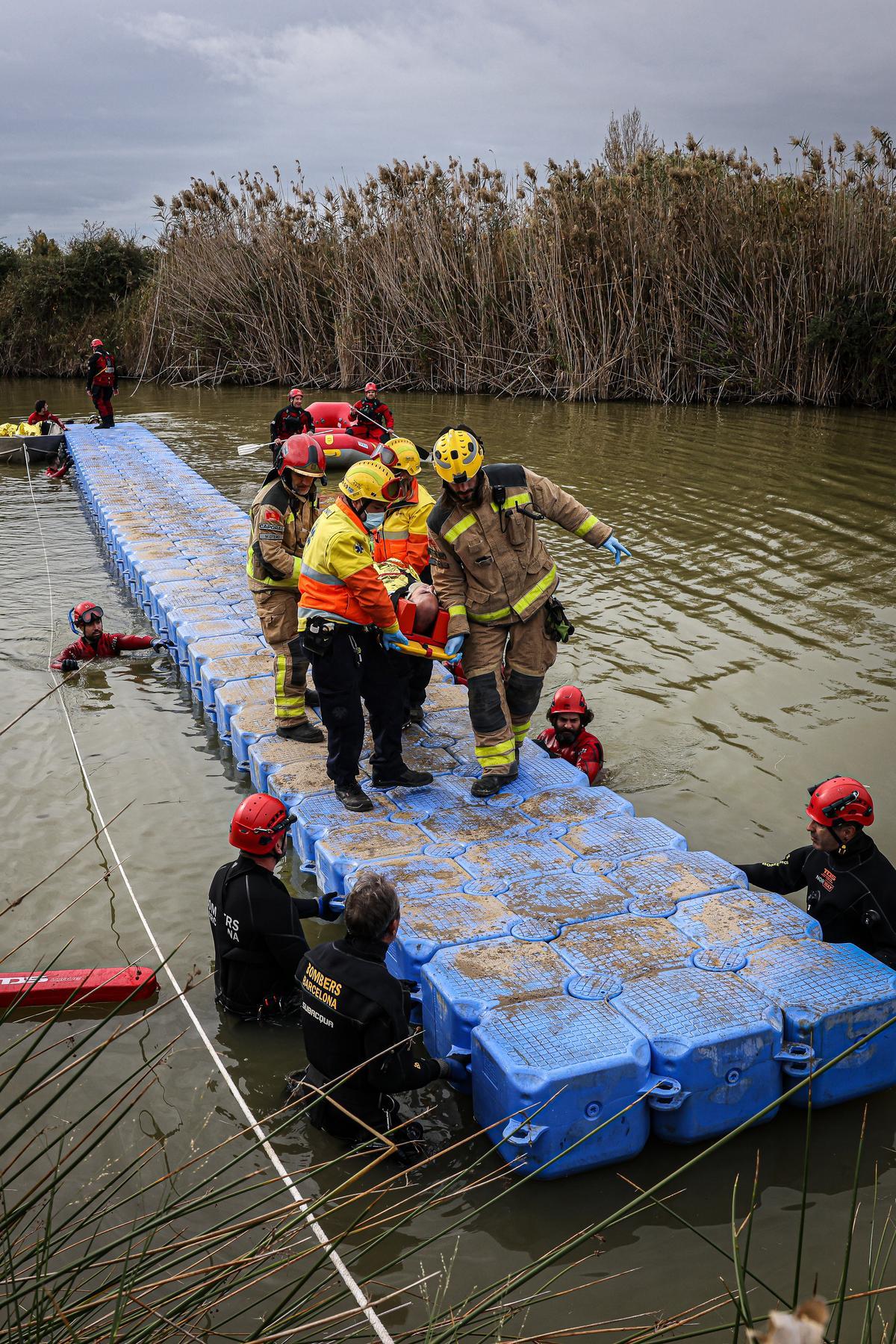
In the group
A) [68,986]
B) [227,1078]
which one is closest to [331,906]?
[68,986]

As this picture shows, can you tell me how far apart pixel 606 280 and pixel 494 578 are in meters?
15.4

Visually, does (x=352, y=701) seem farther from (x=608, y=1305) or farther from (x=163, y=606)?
(x=163, y=606)

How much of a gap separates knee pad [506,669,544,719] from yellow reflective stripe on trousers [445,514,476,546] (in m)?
0.84

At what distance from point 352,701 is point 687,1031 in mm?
2544

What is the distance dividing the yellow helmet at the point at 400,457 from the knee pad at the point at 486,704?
1454mm

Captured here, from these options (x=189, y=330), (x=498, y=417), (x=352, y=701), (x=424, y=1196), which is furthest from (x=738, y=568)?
(x=189, y=330)

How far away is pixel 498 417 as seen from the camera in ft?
62.7

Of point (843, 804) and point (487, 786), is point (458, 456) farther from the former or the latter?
point (843, 804)

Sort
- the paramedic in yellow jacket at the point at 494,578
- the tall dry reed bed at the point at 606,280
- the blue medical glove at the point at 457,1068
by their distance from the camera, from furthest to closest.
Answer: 1. the tall dry reed bed at the point at 606,280
2. the paramedic in yellow jacket at the point at 494,578
3. the blue medical glove at the point at 457,1068

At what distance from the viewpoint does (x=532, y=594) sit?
5879 mm

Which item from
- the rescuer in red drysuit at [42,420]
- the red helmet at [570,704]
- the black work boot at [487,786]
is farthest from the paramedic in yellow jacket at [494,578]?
the rescuer in red drysuit at [42,420]

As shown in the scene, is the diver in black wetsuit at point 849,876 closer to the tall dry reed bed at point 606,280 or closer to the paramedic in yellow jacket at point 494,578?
the paramedic in yellow jacket at point 494,578

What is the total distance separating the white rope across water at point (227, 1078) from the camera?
6.34 feet

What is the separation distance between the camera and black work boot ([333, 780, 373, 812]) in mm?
5602
